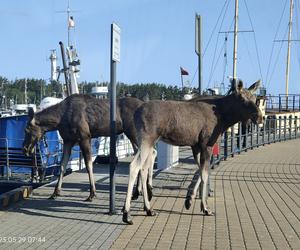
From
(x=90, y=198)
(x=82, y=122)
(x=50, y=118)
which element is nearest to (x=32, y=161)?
(x=50, y=118)

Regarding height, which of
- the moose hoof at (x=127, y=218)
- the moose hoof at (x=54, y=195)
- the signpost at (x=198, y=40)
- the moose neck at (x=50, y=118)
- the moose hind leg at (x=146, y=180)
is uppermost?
the signpost at (x=198, y=40)

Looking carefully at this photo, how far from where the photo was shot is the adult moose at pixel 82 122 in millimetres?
9773

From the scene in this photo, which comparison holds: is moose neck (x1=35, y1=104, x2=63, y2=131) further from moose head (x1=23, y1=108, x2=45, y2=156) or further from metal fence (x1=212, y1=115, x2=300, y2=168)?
metal fence (x1=212, y1=115, x2=300, y2=168)

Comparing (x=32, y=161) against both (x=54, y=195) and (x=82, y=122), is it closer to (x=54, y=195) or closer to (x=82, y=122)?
(x=54, y=195)

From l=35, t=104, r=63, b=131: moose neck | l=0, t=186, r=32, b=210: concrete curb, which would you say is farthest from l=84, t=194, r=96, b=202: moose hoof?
l=35, t=104, r=63, b=131: moose neck

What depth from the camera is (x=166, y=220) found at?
26.2 feet

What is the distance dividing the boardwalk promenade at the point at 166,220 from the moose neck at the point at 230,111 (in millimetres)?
1475

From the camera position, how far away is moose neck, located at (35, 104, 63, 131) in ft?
32.9

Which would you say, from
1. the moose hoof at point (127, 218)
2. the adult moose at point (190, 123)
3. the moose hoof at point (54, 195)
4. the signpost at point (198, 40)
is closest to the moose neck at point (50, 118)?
the moose hoof at point (54, 195)

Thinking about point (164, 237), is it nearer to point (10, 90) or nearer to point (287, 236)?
point (287, 236)

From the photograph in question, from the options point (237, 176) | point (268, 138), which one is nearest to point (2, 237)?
point (237, 176)

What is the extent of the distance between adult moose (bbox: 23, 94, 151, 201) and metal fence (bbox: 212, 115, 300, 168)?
540 cm

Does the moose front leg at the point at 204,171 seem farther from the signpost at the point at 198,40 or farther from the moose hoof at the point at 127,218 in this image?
the signpost at the point at 198,40

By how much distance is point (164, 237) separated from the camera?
697cm
